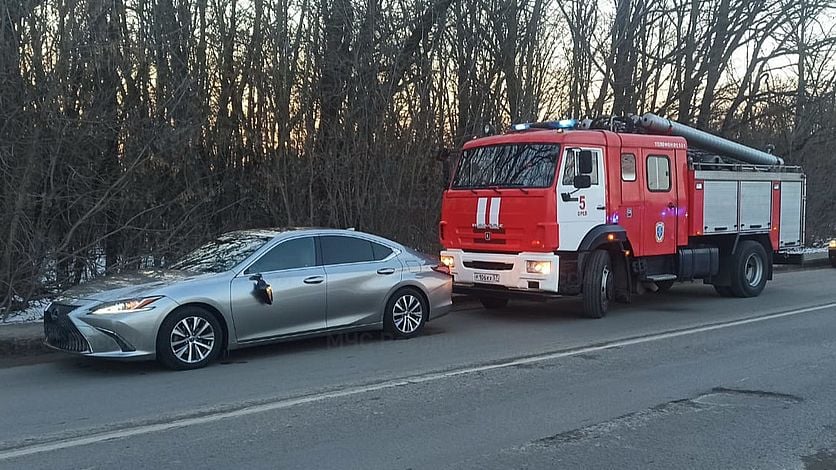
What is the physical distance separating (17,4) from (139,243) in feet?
13.0

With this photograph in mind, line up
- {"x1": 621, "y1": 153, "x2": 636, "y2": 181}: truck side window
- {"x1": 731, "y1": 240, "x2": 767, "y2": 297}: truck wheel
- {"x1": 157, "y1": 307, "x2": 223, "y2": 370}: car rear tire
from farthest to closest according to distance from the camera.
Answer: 1. {"x1": 731, "y1": 240, "x2": 767, "y2": 297}: truck wheel
2. {"x1": 621, "y1": 153, "x2": 636, "y2": 181}: truck side window
3. {"x1": 157, "y1": 307, "x2": 223, "y2": 370}: car rear tire

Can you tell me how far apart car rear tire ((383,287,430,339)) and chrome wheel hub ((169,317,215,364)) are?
7.80 feet

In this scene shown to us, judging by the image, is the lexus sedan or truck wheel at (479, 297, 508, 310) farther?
truck wheel at (479, 297, 508, 310)

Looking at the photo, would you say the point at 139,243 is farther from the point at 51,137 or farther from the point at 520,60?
the point at 520,60

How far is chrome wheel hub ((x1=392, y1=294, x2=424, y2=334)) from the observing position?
990cm

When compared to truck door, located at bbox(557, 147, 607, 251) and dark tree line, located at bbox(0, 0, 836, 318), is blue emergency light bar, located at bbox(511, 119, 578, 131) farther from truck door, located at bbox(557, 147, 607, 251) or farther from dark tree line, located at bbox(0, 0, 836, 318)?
dark tree line, located at bbox(0, 0, 836, 318)

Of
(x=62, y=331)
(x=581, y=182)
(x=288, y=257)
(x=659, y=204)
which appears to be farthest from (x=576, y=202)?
(x=62, y=331)

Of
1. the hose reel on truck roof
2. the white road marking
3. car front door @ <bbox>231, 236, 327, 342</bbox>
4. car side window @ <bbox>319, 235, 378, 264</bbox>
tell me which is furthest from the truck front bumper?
car front door @ <bbox>231, 236, 327, 342</bbox>

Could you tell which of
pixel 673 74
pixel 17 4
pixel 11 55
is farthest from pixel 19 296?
pixel 673 74

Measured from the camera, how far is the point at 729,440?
5.70 m

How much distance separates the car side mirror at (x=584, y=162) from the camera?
1096 cm

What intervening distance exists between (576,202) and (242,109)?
244 inches

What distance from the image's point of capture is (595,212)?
1137 cm

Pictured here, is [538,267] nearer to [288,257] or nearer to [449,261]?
[449,261]
